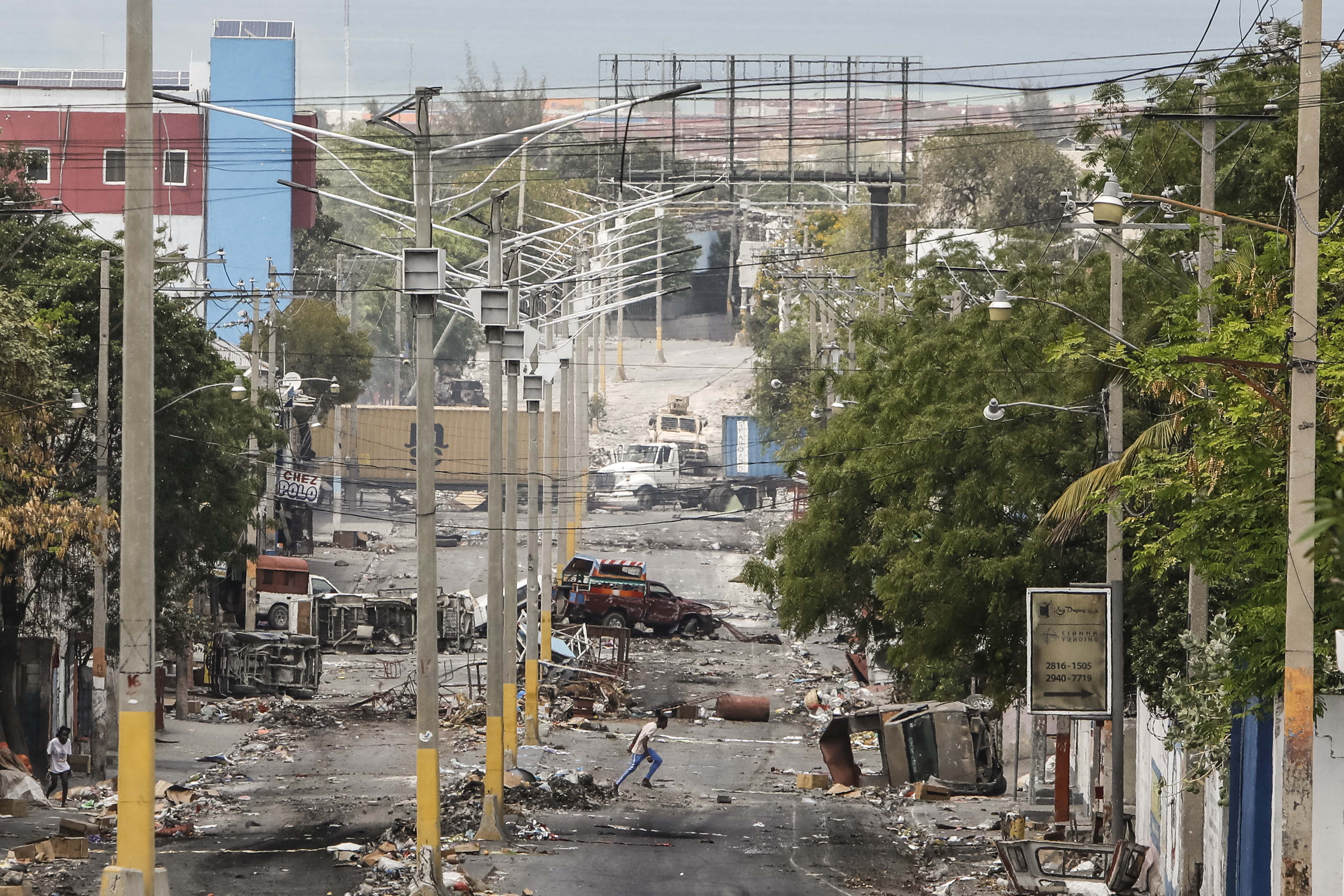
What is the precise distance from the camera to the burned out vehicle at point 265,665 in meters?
45.2

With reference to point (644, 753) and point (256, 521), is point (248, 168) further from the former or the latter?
point (644, 753)

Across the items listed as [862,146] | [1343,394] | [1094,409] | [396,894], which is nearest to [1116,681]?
[1094,409]

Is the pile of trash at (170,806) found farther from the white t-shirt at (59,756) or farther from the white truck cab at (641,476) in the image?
the white truck cab at (641,476)

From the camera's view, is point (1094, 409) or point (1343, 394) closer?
point (1343, 394)

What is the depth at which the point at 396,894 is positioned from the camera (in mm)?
19391

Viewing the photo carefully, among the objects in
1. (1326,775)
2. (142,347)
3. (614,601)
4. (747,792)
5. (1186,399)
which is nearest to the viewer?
(142,347)

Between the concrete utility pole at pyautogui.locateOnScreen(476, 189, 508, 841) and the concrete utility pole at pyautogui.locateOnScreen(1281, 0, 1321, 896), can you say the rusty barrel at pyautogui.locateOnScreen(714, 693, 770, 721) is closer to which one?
the concrete utility pole at pyautogui.locateOnScreen(476, 189, 508, 841)

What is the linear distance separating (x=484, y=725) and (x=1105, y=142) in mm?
20336

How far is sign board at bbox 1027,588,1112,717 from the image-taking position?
22.6 metres

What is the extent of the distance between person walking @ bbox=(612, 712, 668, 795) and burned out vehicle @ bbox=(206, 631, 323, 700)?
15.6 m

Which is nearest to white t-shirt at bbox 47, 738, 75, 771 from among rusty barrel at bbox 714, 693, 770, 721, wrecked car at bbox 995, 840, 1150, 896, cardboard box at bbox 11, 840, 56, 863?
cardboard box at bbox 11, 840, 56, 863

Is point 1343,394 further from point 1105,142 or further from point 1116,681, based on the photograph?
point 1105,142

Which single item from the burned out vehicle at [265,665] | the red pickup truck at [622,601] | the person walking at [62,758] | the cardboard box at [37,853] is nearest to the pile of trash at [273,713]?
the burned out vehicle at [265,665]

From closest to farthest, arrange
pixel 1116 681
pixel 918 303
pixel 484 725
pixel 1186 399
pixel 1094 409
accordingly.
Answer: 1. pixel 1186 399
2. pixel 1116 681
3. pixel 1094 409
4. pixel 918 303
5. pixel 484 725
